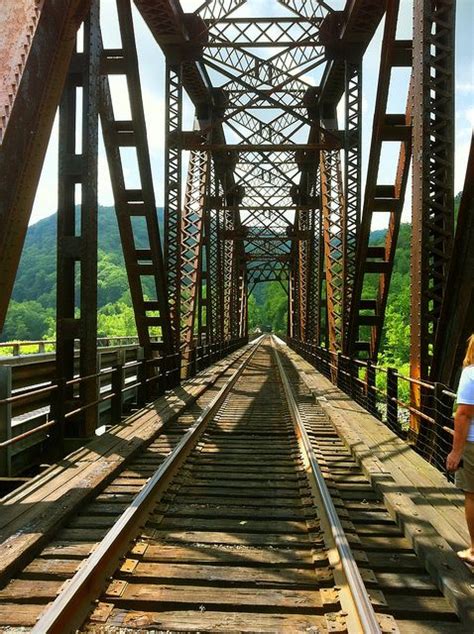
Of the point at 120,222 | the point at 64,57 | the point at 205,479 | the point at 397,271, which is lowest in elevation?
the point at 205,479

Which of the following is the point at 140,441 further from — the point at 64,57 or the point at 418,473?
the point at 64,57

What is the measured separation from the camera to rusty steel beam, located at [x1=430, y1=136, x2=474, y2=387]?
5.67 meters

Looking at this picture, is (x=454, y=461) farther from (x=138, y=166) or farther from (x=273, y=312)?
(x=273, y=312)

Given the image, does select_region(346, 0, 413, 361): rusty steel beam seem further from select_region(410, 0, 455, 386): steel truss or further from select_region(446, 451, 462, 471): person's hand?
select_region(446, 451, 462, 471): person's hand

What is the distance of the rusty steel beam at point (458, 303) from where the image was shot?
5.67 meters

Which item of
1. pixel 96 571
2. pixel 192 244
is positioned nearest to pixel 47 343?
pixel 192 244

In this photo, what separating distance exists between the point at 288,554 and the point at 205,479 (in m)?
2.28

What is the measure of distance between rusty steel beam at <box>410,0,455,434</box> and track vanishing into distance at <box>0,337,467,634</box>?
2.26 metres

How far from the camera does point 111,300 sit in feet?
403

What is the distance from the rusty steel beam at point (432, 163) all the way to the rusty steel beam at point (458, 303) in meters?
0.54

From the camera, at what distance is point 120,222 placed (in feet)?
34.1

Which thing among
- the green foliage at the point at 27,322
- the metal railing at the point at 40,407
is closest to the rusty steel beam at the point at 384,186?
the metal railing at the point at 40,407

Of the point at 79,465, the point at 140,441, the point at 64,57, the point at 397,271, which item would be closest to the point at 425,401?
the point at 140,441

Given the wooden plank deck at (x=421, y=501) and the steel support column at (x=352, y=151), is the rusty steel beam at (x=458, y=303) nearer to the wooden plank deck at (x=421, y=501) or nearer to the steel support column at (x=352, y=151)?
the wooden plank deck at (x=421, y=501)
